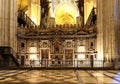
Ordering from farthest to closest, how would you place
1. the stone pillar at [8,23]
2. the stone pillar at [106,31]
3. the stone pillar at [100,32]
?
the stone pillar at [100,32] < the stone pillar at [8,23] < the stone pillar at [106,31]

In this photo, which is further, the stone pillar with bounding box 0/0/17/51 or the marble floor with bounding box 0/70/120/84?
the stone pillar with bounding box 0/0/17/51

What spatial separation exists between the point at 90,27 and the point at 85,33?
0.88 metres

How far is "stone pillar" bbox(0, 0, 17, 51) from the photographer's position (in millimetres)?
23938

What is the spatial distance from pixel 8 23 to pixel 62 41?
22.7 ft

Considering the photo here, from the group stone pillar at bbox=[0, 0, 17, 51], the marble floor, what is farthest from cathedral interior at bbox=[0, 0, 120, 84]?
the marble floor

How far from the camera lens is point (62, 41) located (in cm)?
2878

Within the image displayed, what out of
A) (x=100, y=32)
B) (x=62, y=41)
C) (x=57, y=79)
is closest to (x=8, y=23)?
(x=62, y=41)

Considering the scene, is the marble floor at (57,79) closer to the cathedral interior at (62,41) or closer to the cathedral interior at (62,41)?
the cathedral interior at (62,41)

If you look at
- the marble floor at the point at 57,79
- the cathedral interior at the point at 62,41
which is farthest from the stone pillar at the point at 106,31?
the marble floor at the point at 57,79

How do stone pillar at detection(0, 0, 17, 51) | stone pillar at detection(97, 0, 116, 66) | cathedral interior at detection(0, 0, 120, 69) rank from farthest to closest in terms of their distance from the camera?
stone pillar at detection(0, 0, 17, 51), cathedral interior at detection(0, 0, 120, 69), stone pillar at detection(97, 0, 116, 66)

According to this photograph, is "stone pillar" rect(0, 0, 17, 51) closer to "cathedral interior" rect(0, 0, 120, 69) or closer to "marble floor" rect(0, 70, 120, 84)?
"cathedral interior" rect(0, 0, 120, 69)

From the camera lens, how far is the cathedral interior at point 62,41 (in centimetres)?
2202

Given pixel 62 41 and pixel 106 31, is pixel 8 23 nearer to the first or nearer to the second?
pixel 62 41

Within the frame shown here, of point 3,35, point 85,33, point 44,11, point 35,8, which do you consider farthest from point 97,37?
point 44,11
